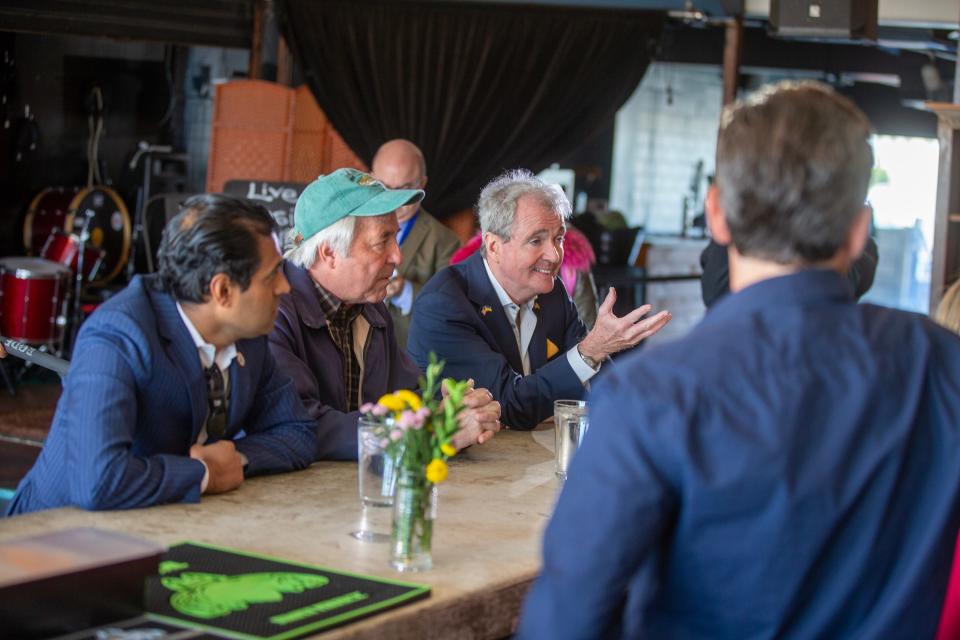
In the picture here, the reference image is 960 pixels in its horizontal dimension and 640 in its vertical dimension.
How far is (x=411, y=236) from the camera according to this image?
542 centimetres

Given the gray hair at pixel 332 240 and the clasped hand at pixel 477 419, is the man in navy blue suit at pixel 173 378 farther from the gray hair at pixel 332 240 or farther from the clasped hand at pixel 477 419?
the gray hair at pixel 332 240

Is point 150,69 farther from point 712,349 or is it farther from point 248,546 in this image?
point 712,349

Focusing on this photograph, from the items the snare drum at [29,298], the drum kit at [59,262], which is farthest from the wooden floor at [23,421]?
the snare drum at [29,298]

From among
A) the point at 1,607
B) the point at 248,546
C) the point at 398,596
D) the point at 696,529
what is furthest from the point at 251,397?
the point at 696,529

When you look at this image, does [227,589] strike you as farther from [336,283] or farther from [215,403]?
[336,283]

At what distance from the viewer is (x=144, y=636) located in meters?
1.60

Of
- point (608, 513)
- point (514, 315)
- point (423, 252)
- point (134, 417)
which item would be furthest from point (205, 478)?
point (423, 252)

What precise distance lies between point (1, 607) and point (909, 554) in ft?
3.48

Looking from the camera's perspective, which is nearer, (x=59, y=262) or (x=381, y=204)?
(x=381, y=204)

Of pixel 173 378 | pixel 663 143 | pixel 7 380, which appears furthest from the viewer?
pixel 663 143

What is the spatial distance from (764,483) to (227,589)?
809mm

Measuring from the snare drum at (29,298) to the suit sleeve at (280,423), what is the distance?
5.73 m

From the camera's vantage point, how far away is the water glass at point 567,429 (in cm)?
265

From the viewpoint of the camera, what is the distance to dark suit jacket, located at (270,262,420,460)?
2773 mm
